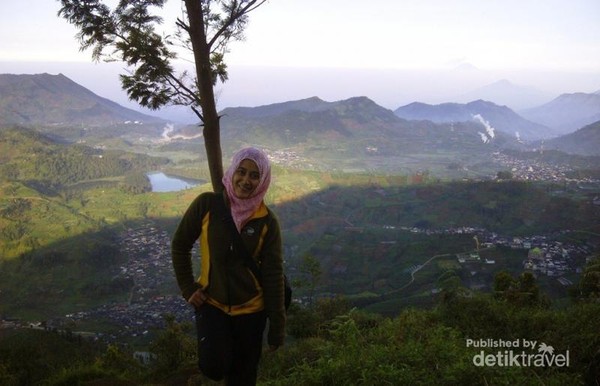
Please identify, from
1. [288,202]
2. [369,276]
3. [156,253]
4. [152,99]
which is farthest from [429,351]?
[288,202]

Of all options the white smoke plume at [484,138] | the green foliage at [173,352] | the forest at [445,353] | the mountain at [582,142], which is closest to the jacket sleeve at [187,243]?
the forest at [445,353]

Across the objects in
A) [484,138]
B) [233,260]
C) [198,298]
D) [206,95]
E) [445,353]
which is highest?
[484,138]

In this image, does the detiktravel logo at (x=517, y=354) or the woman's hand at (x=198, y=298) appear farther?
the detiktravel logo at (x=517, y=354)

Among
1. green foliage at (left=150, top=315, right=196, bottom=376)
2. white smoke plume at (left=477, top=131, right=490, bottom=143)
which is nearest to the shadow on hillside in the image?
green foliage at (left=150, top=315, right=196, bottom=376)

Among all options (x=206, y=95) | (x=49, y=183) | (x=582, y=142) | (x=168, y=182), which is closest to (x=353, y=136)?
(x=582, y=142)

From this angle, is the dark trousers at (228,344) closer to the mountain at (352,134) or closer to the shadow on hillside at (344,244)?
the shadow on hillside at (344,244)

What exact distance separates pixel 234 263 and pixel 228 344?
1.88ft

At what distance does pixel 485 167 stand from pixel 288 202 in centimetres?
6287

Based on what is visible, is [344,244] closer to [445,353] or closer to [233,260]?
[445,353]

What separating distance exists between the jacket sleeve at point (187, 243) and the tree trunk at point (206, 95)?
1.11m

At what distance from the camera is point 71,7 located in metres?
4.36

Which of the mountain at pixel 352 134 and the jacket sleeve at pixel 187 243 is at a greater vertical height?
the mountain at pixel 352 134

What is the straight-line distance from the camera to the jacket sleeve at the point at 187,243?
9.14 ft

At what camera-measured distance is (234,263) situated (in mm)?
2701
